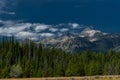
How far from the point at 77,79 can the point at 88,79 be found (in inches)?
94.1

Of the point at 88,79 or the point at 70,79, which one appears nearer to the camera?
the point at 88,79

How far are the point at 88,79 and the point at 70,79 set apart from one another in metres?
3.58

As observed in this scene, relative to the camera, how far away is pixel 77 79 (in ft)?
140

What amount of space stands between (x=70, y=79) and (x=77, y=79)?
1209 millimetres

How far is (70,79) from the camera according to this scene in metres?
43.7

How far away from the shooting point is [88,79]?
40.6m
